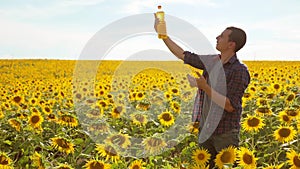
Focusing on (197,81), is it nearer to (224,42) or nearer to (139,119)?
(224,42)

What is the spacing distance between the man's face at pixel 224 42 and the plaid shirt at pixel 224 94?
0.12 meters

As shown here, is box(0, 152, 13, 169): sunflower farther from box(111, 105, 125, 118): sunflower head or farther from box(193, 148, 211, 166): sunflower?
box(111, 105, 125, 118): sunflower head

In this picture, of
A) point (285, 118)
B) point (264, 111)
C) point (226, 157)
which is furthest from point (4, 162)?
point (264, 111)

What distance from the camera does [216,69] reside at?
452cm

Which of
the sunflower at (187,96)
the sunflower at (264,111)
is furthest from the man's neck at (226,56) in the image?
the sunflower at (187,96)

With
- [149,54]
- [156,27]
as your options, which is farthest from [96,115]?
[156,27]

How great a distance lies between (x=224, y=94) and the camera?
4.39m

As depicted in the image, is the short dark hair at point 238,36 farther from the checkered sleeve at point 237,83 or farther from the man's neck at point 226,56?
the checkered sleeve at point 237,83

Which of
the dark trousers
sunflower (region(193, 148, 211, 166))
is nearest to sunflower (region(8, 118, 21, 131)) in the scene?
the dark trousers

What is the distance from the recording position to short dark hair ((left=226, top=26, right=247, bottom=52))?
4.36m

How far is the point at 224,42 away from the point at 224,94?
1.62 ft

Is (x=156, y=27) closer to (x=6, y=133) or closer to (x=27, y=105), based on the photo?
(x=6, y=133)

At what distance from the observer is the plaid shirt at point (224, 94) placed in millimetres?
4383

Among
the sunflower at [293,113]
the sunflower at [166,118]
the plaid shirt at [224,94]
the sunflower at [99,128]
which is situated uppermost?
the plaid shirt at [224,94]
